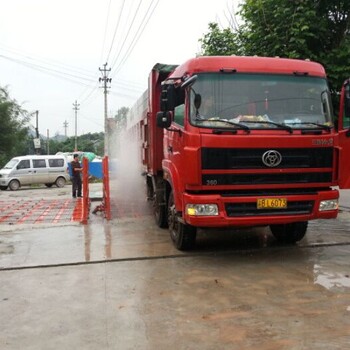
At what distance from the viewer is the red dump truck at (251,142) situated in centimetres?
604

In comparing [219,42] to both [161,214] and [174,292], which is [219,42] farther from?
[174,292]

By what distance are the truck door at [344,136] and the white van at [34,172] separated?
18.8 metres

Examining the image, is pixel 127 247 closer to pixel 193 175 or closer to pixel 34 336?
pixel 193 175

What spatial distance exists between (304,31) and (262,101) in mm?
3850

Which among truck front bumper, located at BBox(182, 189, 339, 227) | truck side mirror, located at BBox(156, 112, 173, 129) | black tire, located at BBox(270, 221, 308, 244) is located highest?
truck side mirror, located at BBox(156, 112, 173, 129)

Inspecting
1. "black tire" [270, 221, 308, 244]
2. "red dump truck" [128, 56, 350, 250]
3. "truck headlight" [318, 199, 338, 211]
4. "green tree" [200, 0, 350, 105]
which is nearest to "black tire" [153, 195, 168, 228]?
"black tire" [270, 221, 308, 244]

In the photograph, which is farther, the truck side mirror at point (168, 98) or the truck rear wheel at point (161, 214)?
the truck rear wheel at point (161, 214)

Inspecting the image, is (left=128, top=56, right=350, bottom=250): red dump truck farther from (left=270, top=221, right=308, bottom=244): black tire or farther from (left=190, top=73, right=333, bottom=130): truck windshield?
(left=270, top=221, right=308, bottom=244): black tire

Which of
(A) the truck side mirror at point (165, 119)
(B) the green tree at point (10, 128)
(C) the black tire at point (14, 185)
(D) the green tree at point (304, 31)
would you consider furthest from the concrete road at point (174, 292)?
(B) the green tree at point (10, 128)

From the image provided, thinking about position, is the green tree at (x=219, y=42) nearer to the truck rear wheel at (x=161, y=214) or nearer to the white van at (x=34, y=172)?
the truck rear wheel at (x=161, y=214)

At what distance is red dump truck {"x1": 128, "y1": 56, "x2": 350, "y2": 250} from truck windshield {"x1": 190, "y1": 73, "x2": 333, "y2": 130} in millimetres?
13

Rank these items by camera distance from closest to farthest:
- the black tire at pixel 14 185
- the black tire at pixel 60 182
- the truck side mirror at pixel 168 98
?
the truck side mirror at pixel 168 98
the black tire at pixel 14 185
the black tire at pixel 60 182

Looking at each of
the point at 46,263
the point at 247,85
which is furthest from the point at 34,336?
the point at 247,85

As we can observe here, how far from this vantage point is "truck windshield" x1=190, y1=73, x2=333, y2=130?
20.3 feet
